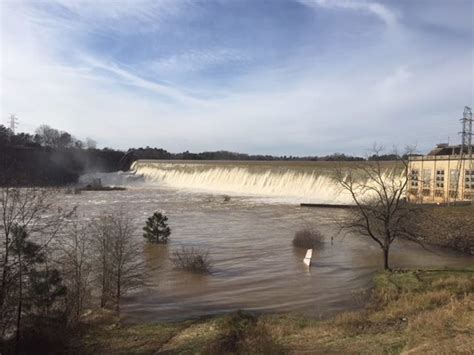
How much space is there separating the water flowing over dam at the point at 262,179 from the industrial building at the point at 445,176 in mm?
7676

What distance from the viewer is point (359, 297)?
17562 millimetres

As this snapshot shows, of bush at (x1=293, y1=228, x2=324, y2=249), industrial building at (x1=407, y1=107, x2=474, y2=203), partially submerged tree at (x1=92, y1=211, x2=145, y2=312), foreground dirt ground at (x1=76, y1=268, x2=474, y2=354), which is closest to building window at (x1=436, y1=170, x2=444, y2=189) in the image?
industrial building at (x1=407, y1=107, x2=474, y2=203)

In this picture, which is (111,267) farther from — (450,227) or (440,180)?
(440,180)

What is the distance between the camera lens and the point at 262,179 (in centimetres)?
6725

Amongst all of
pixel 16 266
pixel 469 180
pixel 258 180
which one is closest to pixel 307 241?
pixel 16 266

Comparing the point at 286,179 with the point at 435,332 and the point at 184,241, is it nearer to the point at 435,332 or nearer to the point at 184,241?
the point at 184,241

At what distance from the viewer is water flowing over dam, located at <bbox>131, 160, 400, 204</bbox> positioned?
5660cm

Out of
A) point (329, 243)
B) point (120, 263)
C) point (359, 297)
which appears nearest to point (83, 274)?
point (120, 263)

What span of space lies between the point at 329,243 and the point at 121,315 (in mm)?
16162

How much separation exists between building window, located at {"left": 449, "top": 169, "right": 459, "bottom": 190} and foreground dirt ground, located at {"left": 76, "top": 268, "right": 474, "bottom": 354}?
25.9 metres

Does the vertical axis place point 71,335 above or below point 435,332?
below

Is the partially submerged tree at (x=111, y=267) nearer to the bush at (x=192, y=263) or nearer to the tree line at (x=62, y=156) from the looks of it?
the bush at (x=192, y=263)

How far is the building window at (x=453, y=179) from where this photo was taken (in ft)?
132

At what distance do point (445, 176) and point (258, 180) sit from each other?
30.0m
